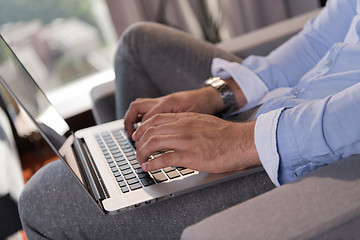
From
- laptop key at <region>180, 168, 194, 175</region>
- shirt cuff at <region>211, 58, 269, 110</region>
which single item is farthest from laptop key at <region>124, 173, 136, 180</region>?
shirt cuff at <region>211, 58, 269, 110</region>

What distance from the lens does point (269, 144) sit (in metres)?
0.79

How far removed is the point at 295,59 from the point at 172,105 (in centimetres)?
42

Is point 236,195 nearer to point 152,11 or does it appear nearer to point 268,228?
point 268,228

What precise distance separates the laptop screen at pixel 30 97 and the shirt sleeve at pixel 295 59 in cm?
51

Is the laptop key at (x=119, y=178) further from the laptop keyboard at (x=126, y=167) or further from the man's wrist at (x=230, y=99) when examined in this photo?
the man's wrist at (x=230, y=99)

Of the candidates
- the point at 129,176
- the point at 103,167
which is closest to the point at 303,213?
the point at 129,176

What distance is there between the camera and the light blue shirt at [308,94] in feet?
2.41

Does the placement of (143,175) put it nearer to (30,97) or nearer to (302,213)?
(30,97)

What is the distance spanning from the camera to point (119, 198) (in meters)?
0.82

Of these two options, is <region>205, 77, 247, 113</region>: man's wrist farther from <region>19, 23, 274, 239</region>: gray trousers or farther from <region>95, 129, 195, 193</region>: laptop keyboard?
<region>19, 23, 274, 239</region>: gray trousers

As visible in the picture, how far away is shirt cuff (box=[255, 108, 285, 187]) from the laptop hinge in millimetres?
311

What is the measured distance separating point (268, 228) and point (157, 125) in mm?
431

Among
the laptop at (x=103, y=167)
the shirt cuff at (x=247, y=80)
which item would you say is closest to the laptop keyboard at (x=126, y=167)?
the laptop at (x=103, y=167)

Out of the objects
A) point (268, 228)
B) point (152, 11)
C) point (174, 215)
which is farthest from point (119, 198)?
point (152, 11)
